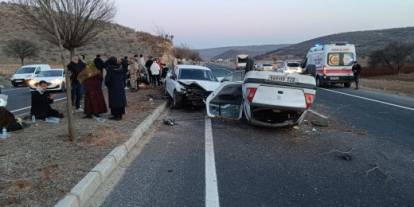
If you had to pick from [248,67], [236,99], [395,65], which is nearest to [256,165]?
[236,99]

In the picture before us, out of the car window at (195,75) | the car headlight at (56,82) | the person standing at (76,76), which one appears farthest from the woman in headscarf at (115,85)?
the car headlight at (56,82)

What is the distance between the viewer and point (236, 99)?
11703mm

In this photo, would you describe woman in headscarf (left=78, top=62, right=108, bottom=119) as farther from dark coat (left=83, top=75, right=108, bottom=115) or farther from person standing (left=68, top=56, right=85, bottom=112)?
person standing (left=68, top=56, right=85, bottom=112)

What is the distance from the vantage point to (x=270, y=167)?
7.16m

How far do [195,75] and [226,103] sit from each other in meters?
5.21

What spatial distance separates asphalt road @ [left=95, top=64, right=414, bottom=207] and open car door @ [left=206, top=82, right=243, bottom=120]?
1.02ft

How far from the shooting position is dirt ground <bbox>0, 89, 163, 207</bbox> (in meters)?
5.31

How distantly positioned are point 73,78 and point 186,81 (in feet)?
12.4

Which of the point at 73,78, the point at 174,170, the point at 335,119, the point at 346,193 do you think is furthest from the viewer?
the point at 73,78

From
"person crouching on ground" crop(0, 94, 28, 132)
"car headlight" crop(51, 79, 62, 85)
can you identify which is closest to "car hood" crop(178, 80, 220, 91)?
"person crouching on ground" crop(0, 94, 28, 132)

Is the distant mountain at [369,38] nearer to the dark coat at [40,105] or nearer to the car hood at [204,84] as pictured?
the car hood at [204,84]

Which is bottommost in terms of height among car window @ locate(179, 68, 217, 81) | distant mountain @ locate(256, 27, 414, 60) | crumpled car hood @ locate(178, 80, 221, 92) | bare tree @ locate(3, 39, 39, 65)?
crumpled car hood @ locate(178, 80, 221, 92)

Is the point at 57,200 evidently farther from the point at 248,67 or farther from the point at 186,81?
the point at 186,81

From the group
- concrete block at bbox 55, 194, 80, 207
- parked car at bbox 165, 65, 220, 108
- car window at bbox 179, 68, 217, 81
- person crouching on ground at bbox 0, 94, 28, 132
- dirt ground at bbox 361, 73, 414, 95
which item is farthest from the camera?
dirt ground at bbox 361, 73, 414, 95
